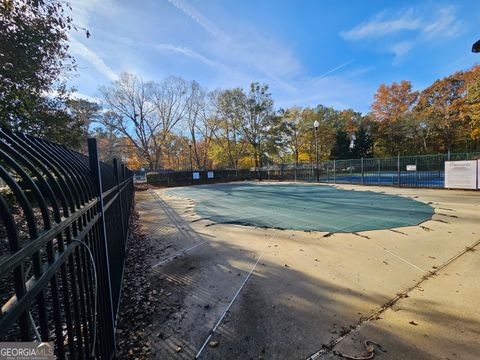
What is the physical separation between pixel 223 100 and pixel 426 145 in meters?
27.3

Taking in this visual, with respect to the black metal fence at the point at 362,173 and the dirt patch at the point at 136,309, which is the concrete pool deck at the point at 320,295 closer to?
the dirt patch at the point at 136,309

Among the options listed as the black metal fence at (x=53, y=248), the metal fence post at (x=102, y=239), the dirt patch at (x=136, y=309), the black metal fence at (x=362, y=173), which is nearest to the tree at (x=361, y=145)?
the black metal fence at (x=362, y=173)

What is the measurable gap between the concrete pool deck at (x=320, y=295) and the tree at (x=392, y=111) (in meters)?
32.9

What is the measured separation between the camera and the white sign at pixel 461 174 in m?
10.6

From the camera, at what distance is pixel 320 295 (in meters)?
2.83

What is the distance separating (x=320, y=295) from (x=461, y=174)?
40.8ft

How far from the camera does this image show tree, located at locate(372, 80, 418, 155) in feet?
107

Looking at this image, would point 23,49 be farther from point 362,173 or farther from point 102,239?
point 362,173

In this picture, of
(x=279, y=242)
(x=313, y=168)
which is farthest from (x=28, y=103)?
(x=313, y=168)

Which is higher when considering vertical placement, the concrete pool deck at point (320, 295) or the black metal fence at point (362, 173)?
the black metal fence at point (362, 173)

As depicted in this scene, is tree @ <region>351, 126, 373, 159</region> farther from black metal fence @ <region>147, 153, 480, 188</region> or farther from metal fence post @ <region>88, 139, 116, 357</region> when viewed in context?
metal fence post @ <region>88, 139, 116, 357</region>

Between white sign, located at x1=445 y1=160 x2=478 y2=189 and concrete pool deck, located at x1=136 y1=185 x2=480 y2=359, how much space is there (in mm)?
7795

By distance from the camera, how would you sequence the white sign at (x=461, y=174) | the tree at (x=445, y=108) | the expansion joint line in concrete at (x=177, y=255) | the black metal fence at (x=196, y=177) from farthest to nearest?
the tree at (x=445, y=108) < the black metal fence at (x=196, y=177) < the white sign at (x=461, y=174) < the expansion joint line in concrete at (x=177, y=255)

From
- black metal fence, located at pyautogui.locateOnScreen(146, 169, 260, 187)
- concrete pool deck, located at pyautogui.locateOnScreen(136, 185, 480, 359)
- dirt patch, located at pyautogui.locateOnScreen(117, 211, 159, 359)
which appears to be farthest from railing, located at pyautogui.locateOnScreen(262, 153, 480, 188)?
dirt patch, located at pyautogui.locateOnScreen(117, 211, 159, 359)
